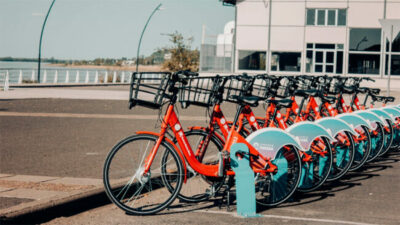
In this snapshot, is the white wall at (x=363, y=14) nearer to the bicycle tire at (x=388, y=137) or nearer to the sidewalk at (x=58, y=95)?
the sidewalk at (x=58, y=95)

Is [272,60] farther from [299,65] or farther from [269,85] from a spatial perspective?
[269,85]

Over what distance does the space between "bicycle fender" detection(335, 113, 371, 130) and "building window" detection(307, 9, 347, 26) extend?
119 ft

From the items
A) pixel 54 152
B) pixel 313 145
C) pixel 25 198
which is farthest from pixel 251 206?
pixel 54 152

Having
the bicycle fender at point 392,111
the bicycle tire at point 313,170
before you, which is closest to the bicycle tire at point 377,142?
the bicycle fender at point 392,111

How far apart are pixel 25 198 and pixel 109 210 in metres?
0.79

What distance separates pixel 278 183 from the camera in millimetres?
6105

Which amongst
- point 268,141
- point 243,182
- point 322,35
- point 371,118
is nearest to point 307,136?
point 268,141

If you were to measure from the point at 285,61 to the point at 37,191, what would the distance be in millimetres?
38879

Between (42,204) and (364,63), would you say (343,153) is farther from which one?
(364,63)

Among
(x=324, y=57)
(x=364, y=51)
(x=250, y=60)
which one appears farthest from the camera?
(x=250, y=60)

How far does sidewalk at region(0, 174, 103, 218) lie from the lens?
5.25 m

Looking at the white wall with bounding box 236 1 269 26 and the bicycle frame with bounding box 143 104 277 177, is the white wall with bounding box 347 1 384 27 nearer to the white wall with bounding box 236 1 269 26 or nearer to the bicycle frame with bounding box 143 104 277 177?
the white wall with bounding box 236 1 269 26

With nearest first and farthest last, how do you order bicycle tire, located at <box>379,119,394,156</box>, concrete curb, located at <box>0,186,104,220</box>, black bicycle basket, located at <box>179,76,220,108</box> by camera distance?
concrete curb, located at <box>0,186,104,220</box>, black bicycle basket, located at <box>179,76,220,108</box>, bicycle tire, located at <box>379,119,394,156</box>

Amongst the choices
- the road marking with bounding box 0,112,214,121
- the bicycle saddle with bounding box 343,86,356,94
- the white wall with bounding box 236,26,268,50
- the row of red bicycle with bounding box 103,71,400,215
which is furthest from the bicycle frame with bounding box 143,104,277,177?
the white wall with bounding box 236,26,268,50
